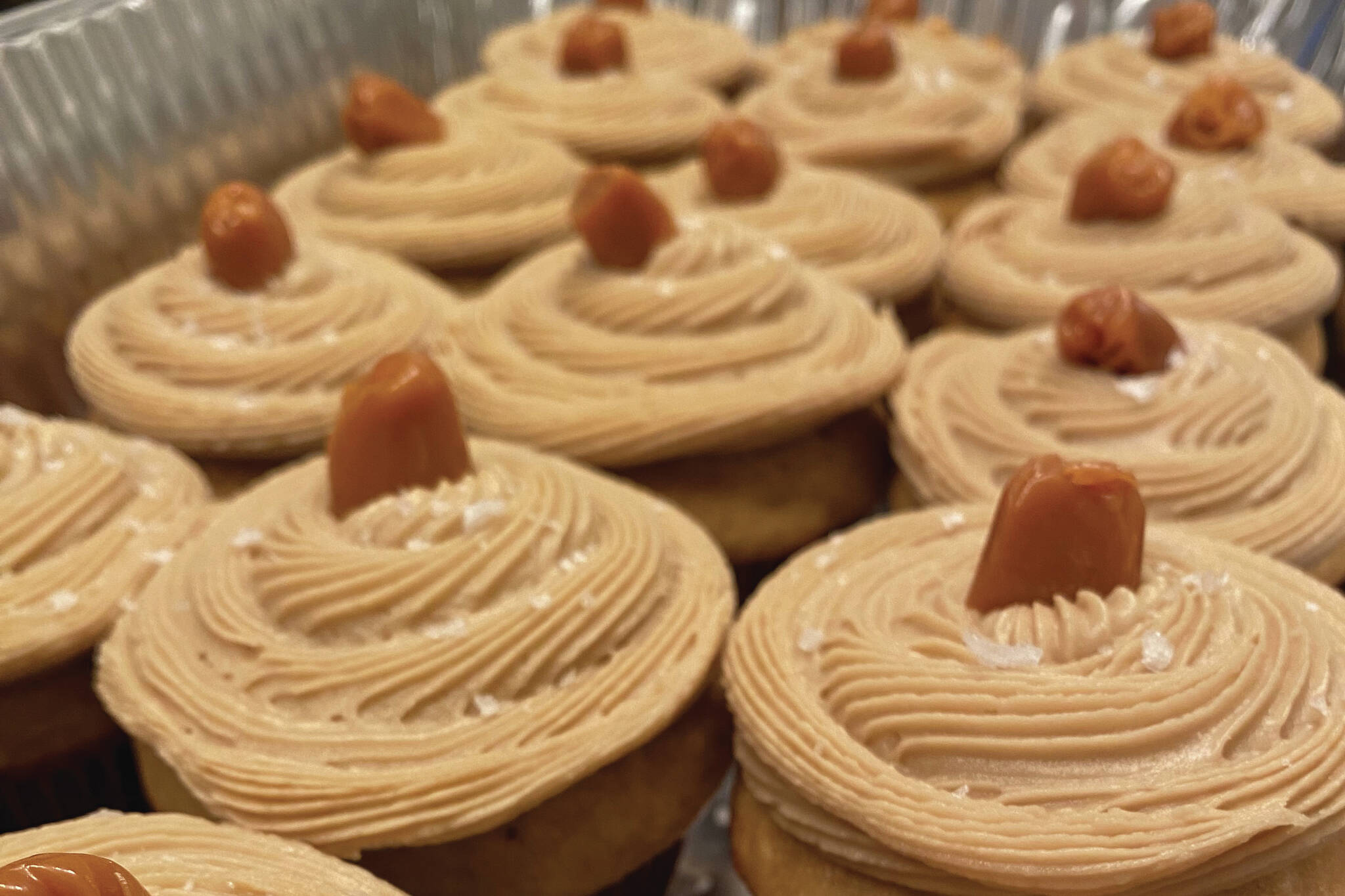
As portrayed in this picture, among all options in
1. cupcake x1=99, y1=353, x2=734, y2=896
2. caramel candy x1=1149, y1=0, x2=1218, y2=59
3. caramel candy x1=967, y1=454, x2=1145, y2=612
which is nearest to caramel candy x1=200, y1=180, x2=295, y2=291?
cupcake x1=99, y1=353, x2=734, y2=896

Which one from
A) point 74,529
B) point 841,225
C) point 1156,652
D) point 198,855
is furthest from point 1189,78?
point 198,855

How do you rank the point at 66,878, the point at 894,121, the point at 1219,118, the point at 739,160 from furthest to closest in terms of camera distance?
the point at 894,121
the point at 1219,118
the point at 739,160
the point at 66,878

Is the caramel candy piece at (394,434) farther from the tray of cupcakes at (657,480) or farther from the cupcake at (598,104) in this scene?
the cupcake at (598,104)

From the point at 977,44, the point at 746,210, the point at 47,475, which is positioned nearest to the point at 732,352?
the point at 746,210

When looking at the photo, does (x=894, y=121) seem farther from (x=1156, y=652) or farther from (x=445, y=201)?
(x=1156, y=652)

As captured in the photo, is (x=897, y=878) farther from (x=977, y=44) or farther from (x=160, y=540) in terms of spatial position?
(x=977, y=44)
